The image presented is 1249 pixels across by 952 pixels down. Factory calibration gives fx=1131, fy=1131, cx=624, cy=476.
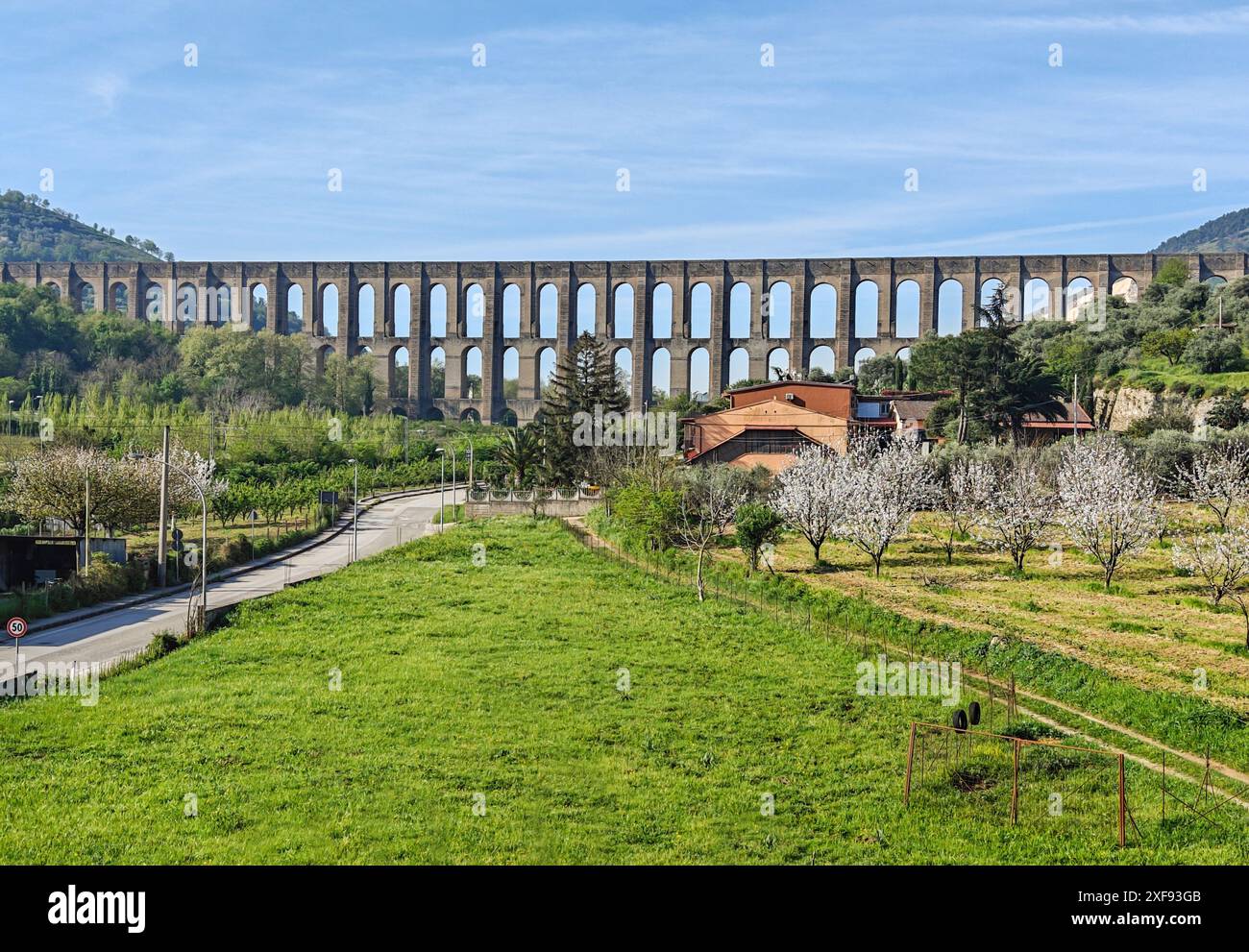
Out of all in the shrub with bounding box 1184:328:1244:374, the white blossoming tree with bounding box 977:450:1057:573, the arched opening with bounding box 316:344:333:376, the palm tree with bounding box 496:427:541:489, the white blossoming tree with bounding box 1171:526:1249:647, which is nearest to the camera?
the white blossoming tree with bounding box 1171:526:1249:647

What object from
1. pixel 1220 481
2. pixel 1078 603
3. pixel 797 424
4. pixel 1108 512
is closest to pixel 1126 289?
pixel 797 424

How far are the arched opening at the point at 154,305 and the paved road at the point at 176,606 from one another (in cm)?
6372

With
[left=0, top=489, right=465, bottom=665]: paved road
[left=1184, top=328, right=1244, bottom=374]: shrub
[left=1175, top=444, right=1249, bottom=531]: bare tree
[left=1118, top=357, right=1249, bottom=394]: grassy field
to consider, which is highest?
[left=1184, top=328, right=1244, bottom=374]: shrub

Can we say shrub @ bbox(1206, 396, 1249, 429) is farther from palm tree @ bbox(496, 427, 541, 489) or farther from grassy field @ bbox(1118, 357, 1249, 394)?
palm tree @ bbox(496, 427, 541, 489)

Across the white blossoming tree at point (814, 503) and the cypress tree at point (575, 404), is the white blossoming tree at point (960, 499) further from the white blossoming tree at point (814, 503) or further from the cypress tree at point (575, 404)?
the cypress tree at point (575, 404)

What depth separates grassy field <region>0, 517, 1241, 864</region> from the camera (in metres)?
12.3

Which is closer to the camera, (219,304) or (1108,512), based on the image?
(1108,512)

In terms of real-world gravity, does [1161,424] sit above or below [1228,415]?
below

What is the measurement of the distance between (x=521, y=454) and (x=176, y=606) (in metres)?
32.0

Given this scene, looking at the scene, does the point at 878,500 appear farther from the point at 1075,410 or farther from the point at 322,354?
the point at 322,354

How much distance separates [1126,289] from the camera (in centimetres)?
9275

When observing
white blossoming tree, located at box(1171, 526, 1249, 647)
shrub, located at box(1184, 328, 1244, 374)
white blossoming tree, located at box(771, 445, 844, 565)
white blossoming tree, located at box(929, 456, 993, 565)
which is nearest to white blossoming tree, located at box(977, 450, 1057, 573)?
white blossoming tree, located at box(929, 456, 993, 565)

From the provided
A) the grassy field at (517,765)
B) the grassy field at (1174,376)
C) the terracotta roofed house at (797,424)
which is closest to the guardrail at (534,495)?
the terracotta roofed house at (797,424)

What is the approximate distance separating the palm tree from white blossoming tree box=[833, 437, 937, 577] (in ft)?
73.7
